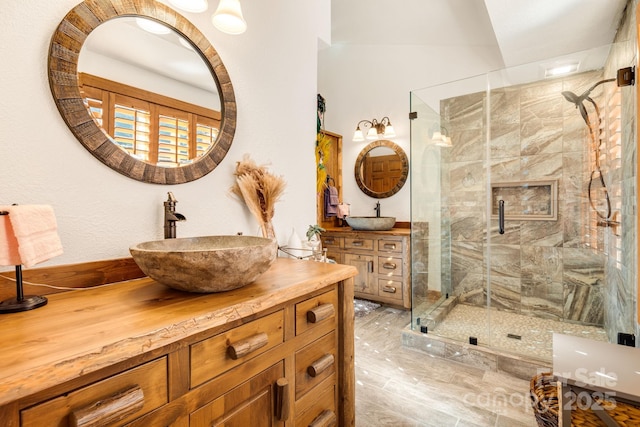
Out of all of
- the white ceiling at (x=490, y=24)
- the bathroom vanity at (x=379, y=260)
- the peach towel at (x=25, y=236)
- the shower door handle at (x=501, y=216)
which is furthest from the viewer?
the bathroom vanity at (x=379, y=260)

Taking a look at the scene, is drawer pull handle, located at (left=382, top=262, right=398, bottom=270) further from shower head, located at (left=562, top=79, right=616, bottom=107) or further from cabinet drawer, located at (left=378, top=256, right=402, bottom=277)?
shower head, located at (left=562, top=79, right=616, bottom=107)

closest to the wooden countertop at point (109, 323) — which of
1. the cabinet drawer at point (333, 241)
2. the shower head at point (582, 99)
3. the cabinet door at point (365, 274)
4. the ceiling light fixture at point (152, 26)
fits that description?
the ceiling light fixture at point (152, 26)

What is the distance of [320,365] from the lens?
1.08 m

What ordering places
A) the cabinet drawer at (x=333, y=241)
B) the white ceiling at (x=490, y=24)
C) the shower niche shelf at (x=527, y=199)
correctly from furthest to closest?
1. the cabinet drawer at (x=333, y=241)
2. the shower niche shelf at (x=527, y=199)
3. the white ceiling at (x=490, y=24)

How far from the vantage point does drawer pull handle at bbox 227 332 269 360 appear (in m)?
0.79

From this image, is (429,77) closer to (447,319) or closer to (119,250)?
(447,319)

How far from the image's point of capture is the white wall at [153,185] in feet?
2.99

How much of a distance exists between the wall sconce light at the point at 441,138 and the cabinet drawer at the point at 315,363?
278cm

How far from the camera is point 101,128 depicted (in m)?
1.06

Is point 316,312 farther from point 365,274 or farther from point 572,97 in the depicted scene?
point 572,97

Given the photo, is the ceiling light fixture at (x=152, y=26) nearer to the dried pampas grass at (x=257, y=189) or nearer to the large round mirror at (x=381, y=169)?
the dried pampas grass at (x=257, y=189)

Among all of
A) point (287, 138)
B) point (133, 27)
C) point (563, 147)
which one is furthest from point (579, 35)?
point (133, 27)

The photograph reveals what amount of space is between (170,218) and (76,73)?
54 centimetres

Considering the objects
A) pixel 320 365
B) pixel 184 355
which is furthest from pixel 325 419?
pixel 184 355
